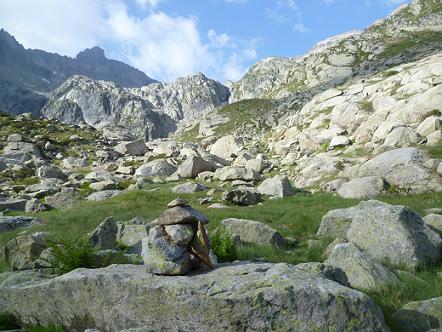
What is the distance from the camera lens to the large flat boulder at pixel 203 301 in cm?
656

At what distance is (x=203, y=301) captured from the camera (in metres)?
6.97

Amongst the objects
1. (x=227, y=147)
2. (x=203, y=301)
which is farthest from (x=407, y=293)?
(x=227, y=147)

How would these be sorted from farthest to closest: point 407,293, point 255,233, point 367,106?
point 367,106
point 255,233
point 407,293

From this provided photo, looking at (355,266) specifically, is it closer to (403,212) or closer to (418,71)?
(403,212)

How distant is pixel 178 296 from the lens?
7160 mm

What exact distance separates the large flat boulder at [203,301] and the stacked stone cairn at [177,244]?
0.86ft

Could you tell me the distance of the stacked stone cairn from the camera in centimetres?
792

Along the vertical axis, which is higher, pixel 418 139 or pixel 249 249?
pixel 418 139

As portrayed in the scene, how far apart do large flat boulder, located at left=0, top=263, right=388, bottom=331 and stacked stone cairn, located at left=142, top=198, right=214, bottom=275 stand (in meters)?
0.26

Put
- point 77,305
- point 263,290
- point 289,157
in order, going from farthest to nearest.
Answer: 1. point 289,157
2. point 77,305
3. point 263,290

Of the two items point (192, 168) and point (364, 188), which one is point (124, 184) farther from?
point (364, 188)

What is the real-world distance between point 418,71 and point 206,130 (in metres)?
116

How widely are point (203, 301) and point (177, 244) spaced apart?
5.13 feet

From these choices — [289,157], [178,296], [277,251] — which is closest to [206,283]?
[178,296]
